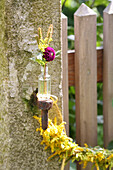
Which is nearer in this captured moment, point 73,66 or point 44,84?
point 44,84

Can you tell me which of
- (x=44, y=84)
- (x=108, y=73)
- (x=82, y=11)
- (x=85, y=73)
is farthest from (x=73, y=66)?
(x=44, y=84)

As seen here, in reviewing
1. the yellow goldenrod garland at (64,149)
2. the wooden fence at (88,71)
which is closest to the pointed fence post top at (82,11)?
the wooden fence at (88,71)

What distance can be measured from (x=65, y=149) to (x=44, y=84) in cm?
41

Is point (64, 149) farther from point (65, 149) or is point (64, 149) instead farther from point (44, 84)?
point (44, 84)

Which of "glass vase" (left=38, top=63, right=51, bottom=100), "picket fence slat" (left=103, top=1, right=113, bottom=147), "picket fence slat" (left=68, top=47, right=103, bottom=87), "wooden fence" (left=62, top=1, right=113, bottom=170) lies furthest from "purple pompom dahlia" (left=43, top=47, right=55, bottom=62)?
"picket fence slat" (left=103, top=1, right=113, bottom=147)

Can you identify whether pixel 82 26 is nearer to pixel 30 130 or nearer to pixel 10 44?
pixel 10 44

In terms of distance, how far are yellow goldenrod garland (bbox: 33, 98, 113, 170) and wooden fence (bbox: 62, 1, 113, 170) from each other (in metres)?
0.26

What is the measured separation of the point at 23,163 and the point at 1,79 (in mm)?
500

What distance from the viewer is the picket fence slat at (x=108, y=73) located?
6.11 feet

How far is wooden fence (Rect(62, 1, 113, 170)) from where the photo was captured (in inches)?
70.5

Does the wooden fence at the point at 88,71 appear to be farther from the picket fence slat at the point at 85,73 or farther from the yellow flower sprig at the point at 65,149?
the yellow flower sprig at the point at 65,149

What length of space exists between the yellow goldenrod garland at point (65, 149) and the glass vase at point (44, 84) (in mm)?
168

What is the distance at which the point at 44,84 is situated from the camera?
4.60 feet

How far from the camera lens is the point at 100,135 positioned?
3055mm
